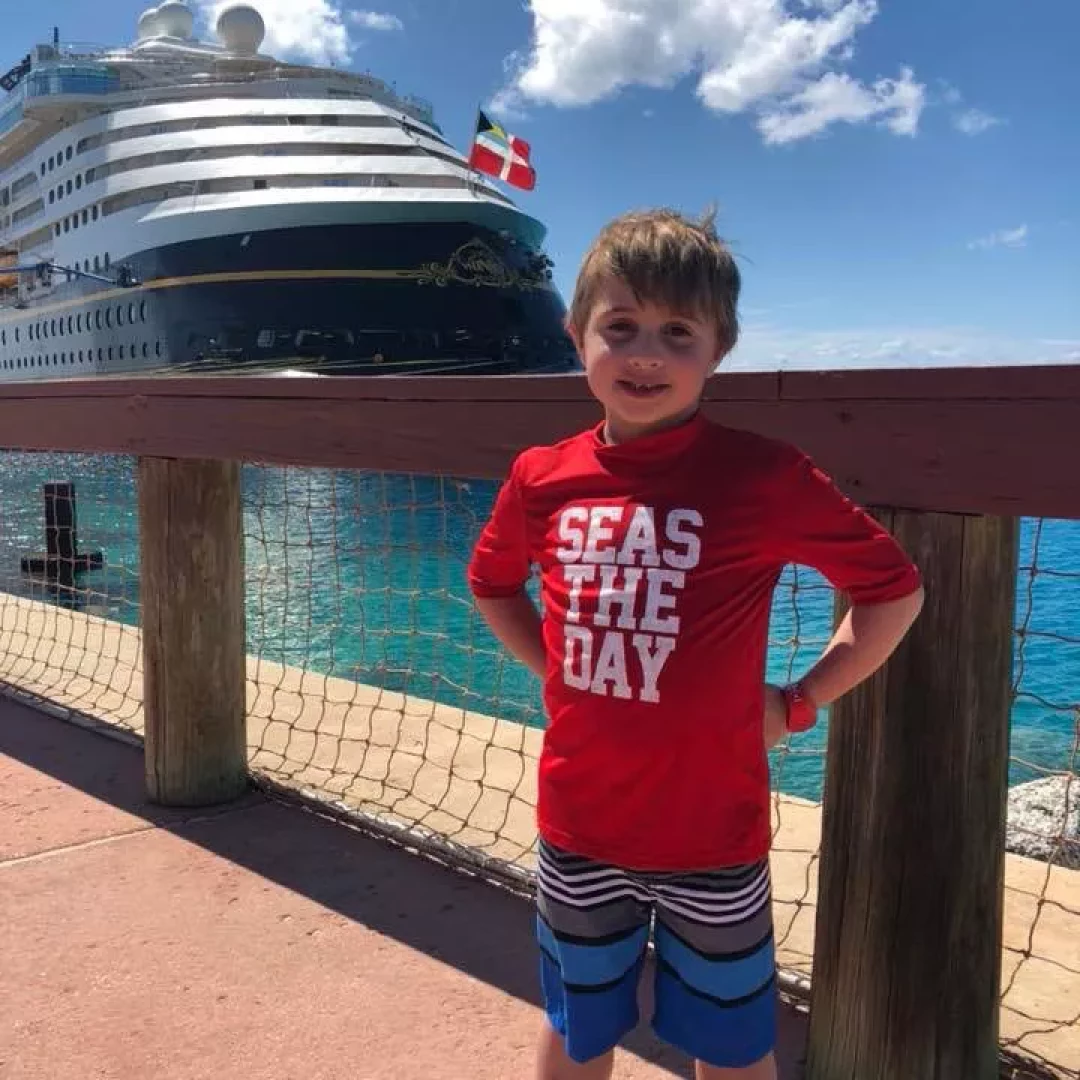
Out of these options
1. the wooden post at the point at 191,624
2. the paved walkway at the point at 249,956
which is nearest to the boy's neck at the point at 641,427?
the paved walkway at the point at 249,956

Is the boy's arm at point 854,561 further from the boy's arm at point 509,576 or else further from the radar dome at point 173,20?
the radar dome at point 173,20

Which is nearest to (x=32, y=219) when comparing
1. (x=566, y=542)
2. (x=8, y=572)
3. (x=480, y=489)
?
(x=480, y=489)

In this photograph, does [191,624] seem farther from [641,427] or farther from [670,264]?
[670,264]

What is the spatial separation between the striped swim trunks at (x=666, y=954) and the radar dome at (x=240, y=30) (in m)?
46.1

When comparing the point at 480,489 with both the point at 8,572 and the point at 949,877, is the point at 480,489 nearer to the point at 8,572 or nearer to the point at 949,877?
the point at 8,572

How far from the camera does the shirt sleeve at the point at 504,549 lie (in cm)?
160

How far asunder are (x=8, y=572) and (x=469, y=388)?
1369 cm

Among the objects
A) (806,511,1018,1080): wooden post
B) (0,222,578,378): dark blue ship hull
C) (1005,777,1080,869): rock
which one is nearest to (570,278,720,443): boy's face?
(806,511,1018,1080): wooden post

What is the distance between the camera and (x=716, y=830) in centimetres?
140

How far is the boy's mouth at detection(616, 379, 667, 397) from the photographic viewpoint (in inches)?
55.9

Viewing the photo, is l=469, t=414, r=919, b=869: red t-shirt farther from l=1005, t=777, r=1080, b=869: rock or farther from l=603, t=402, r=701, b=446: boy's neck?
l=1005, t=777, r=1080, b=869: rock

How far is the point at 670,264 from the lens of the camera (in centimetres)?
138

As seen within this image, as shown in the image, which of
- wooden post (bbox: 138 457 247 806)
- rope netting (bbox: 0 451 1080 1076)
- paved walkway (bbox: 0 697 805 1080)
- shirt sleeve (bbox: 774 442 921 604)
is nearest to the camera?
shirt sleeve (bbox: 774 442 921 604)

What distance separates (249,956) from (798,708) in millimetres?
1456
